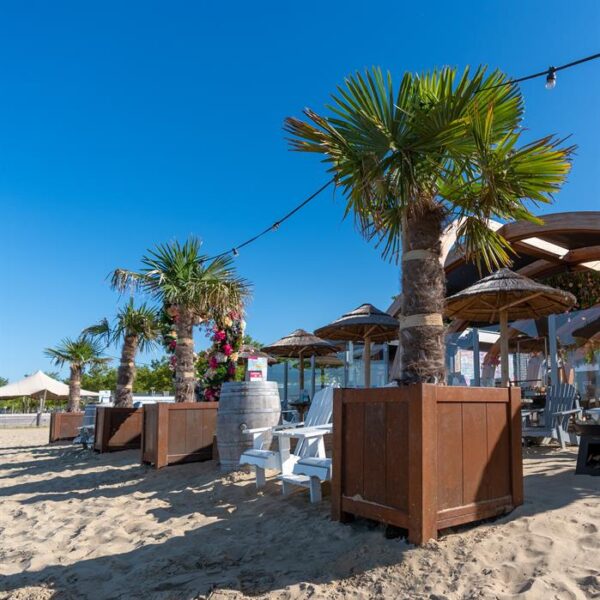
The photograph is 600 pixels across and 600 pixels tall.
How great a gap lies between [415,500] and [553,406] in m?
4.37

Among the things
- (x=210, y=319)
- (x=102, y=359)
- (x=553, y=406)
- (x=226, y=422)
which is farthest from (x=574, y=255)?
(x=102, y=359)

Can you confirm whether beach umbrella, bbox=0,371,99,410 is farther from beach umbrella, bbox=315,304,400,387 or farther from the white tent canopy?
beach umbrella, bbox=315,304,400,387

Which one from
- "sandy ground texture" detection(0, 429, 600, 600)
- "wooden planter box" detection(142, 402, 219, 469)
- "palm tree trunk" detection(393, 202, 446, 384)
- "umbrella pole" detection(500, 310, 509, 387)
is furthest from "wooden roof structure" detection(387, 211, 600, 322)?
"palm tree trunk" detection(393, 202, 446, 384)

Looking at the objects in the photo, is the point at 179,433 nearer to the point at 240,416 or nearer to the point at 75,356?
the point at 240,416

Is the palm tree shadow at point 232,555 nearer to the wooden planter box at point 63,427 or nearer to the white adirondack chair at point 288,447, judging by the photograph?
the white adirondack chair at point 288,447

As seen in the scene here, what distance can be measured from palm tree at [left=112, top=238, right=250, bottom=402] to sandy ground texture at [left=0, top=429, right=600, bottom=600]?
334 centimetres

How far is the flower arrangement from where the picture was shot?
28.9ft

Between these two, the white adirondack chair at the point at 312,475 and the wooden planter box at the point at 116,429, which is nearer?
the white adirondack chair at the point at 312,475

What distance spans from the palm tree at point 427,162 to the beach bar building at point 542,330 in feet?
13.9

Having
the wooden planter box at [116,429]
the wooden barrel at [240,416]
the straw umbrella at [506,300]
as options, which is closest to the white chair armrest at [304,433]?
the wooden barrel at [240,416]

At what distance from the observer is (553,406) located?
674 centimetres

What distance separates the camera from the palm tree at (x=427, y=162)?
13.7 feet

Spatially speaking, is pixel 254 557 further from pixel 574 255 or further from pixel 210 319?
pixel 574 255

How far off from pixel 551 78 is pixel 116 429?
354 inches
